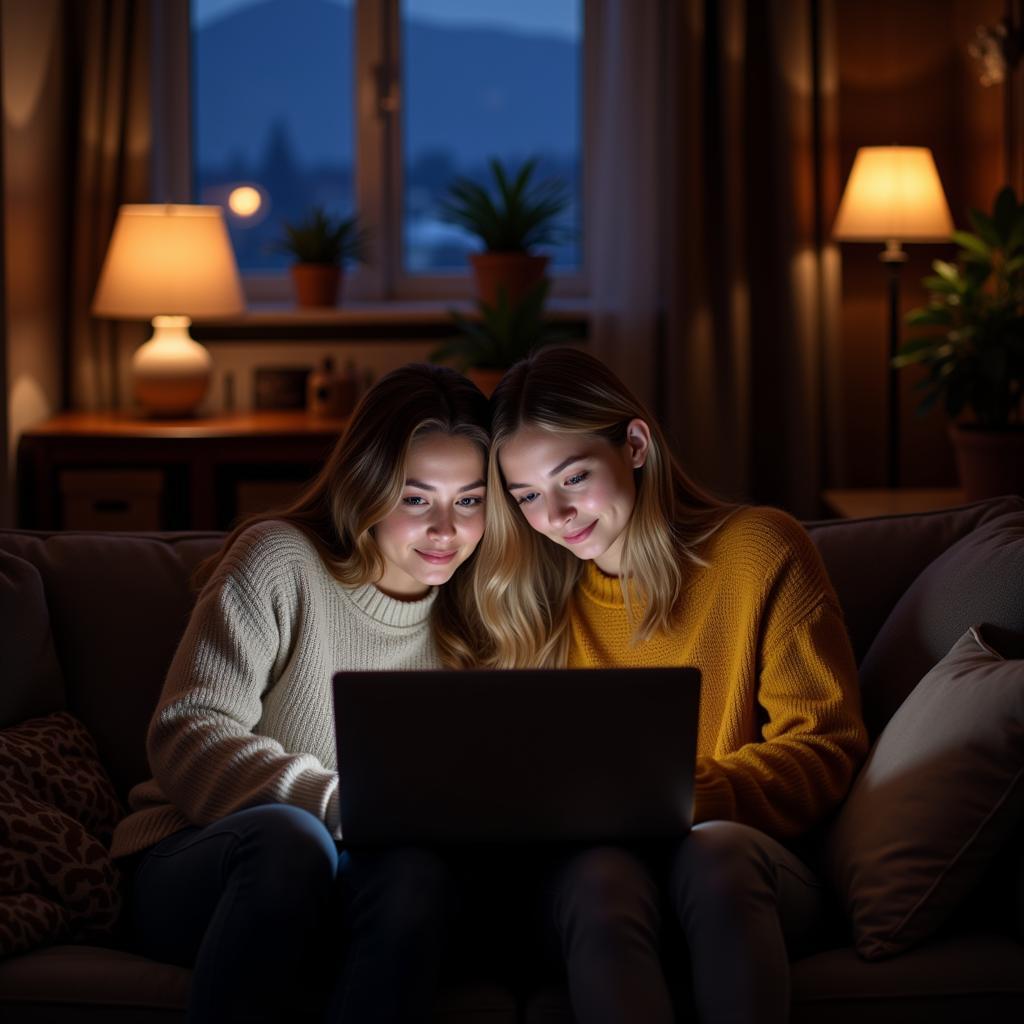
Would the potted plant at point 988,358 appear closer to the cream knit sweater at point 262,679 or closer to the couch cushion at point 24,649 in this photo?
the cream knit sweater at point 262,679

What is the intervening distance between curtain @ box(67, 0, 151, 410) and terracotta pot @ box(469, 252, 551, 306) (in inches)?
39.4

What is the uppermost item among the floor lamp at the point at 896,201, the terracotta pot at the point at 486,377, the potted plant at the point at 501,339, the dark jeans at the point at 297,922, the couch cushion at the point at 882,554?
the floor lamp at the point at 896,201

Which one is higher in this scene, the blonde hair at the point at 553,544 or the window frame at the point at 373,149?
the window frame at the point at 373,149

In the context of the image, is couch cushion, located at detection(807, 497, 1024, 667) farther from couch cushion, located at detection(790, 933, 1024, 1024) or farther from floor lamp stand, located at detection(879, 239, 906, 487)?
floor lamp stand, located at detection(879, 239, 906, 487)

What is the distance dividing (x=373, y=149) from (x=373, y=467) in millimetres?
2880

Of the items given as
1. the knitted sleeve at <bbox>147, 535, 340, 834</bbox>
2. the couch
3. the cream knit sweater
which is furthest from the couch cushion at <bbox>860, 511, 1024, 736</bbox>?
the knitted sleeve at <bbox>147, 535, 340, 834</bbox>

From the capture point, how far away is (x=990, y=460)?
3.31 m

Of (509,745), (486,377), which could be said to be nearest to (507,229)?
(486,377)

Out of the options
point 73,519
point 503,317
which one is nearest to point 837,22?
point 503,317

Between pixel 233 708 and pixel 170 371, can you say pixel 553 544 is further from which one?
pixel 170 371

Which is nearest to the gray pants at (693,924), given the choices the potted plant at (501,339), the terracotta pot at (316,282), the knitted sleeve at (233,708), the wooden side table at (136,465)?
the knitted sleeve at (233,708)

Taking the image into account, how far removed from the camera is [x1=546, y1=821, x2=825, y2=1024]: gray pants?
4.58 ft

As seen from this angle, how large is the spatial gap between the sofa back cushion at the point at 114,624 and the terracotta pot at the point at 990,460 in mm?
1988

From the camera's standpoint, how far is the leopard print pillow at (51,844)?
1627mm
